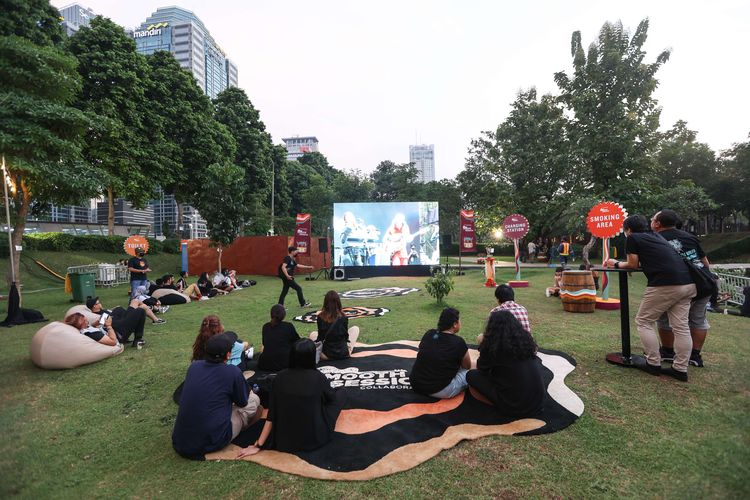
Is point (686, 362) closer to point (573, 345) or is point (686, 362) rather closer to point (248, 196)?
point (573, 345)

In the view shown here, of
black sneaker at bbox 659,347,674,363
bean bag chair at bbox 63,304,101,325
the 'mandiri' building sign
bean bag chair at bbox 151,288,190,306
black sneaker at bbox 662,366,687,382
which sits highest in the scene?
the 'mandiri' building sign

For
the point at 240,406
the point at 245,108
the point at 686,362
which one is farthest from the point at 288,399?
the point at 245,108

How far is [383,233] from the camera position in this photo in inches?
717

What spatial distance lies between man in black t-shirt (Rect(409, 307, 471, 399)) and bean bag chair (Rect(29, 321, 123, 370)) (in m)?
4.93

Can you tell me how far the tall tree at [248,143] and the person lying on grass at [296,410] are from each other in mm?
27083

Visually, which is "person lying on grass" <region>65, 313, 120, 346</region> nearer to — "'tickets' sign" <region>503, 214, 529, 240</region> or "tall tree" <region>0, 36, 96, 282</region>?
"tall tree" <region>0, 36, 96, 282</region>

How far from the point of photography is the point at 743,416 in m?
3.33

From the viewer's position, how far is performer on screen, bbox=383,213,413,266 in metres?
18.2

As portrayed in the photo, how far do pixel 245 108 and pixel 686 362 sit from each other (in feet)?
106

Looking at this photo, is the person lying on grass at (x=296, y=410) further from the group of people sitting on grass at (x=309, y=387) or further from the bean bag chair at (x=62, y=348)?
the bean bag chair at (x=62, y=348)

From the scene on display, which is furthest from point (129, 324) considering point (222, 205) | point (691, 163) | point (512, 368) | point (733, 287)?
point (691, 163)

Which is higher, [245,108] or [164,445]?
[245,108]

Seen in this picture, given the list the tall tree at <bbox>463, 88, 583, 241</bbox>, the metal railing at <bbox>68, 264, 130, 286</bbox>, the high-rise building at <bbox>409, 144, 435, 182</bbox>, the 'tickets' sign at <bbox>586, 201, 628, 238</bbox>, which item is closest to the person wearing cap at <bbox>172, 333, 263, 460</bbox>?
the 'tickets' sign at <bbox>586, 201, 628, 238</bbox>

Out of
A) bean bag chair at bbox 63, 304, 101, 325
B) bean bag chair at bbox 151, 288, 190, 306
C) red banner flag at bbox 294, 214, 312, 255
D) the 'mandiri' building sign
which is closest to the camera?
bean bag chair at bbox 63, 304, 101, 325
